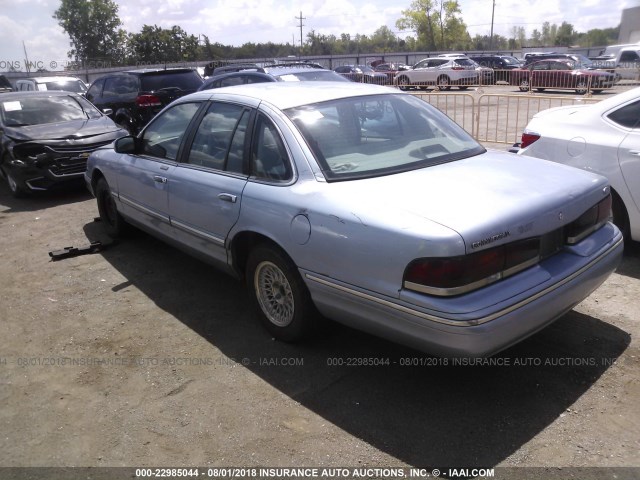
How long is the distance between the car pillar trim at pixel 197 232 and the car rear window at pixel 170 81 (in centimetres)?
875

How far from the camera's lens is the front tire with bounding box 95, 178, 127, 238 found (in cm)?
607

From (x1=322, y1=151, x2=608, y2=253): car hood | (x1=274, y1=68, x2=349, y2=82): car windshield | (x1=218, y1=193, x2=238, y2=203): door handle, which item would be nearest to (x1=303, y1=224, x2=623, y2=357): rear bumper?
(x1=322, y1=151, x2=608, y2=253): car hood

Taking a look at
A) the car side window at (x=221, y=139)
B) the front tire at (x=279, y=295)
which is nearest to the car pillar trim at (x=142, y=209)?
the car side window at (x=221, y=139)

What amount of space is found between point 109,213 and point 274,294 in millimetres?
3389

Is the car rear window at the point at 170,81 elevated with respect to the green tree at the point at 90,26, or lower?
lower

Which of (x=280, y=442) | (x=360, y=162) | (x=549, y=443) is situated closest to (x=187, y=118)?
(x=360, y=162)

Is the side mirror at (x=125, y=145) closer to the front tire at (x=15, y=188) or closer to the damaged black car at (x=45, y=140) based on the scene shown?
the damaged black car at (x=45, y=140)

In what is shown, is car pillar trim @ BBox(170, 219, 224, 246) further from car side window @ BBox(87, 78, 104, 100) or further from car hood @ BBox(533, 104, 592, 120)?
car side window @ BBox(87, 78, 104, 100)

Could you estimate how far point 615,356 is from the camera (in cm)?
351

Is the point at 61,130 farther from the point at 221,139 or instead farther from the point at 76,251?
the point at 221,139

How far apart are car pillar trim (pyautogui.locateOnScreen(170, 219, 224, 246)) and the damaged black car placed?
4588 mm

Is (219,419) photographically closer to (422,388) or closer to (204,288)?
(422,388)

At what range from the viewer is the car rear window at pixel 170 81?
12.4 m

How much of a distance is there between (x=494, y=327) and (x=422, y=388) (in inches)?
32.0
